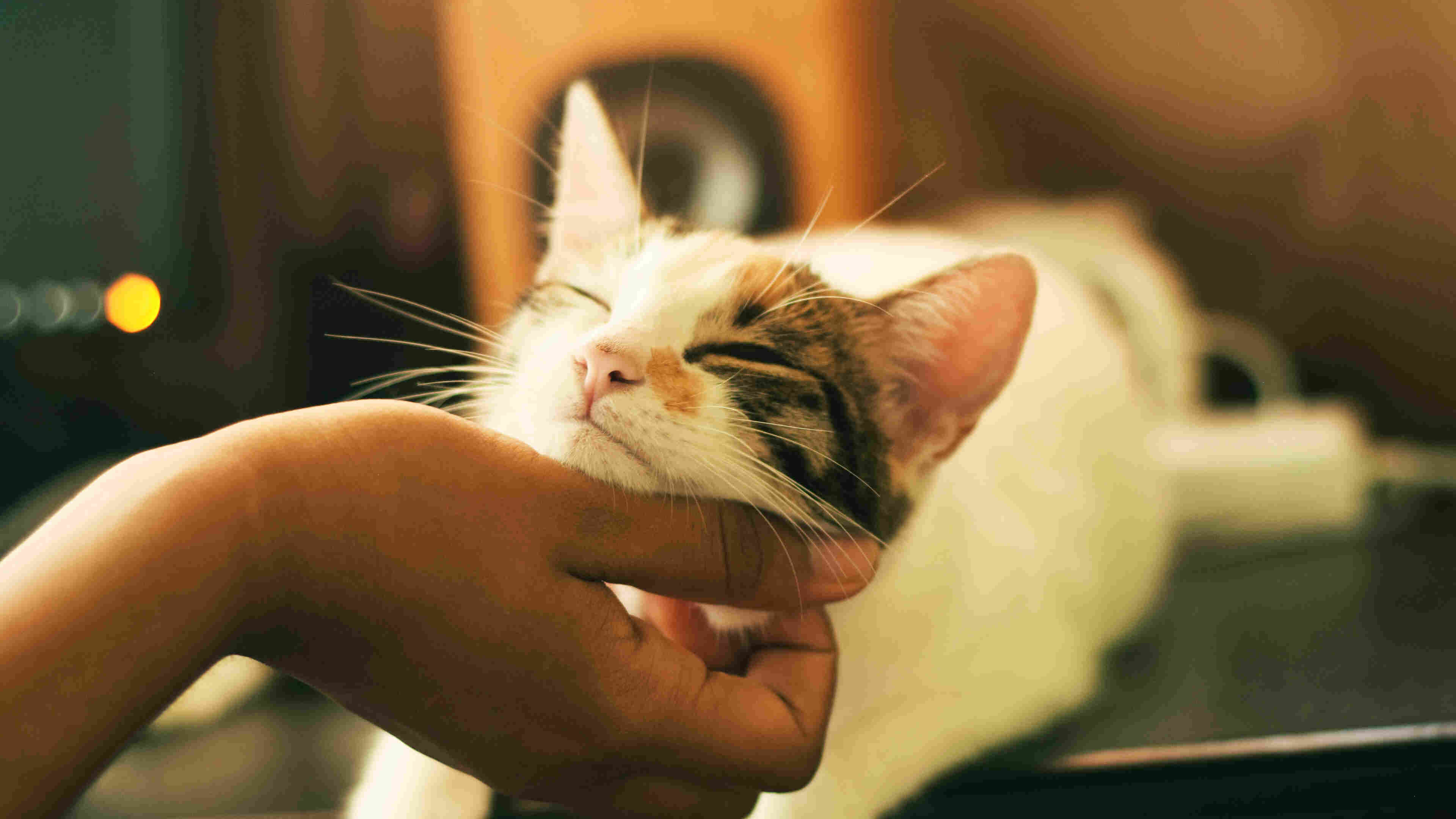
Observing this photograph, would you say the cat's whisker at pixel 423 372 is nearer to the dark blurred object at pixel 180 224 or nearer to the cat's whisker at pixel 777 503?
the dark blurred object at pixel 180 224

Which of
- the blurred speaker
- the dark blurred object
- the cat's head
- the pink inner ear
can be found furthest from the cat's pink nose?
the blurred speaker

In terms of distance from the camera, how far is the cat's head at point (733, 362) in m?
0.50

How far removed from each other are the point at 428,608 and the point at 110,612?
5.0 inches

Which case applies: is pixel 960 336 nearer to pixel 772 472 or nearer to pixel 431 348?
pixel 772 472

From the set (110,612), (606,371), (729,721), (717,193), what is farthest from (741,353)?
(717,193)

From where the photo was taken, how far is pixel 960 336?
2.07 feet

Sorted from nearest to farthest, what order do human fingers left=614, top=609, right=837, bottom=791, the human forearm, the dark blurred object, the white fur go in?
the human forearm → human fingers left=614, top=609, right=837, bottom=791 → the white fur → the dark blurred object

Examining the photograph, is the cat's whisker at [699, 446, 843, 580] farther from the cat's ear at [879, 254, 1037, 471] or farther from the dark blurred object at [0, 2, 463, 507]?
the dark blurred object at [0, 2, 463, 507]

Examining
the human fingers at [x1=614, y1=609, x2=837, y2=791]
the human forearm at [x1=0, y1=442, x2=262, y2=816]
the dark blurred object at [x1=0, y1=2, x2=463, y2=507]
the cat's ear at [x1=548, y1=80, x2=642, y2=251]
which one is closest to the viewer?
the human forearm at [x1=0, y1=442, x2=262, y2=816]

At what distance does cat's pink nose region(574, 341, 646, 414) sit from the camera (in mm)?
495

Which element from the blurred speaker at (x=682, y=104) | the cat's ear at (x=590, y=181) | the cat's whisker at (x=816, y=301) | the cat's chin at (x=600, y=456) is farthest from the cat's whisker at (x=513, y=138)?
the cat's chin at (x=600, y=456)

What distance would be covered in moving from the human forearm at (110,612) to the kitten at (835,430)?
0.20 m

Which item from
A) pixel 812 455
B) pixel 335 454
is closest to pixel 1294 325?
pixel 812 455

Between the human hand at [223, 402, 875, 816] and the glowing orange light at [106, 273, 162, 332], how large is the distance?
672 mm
